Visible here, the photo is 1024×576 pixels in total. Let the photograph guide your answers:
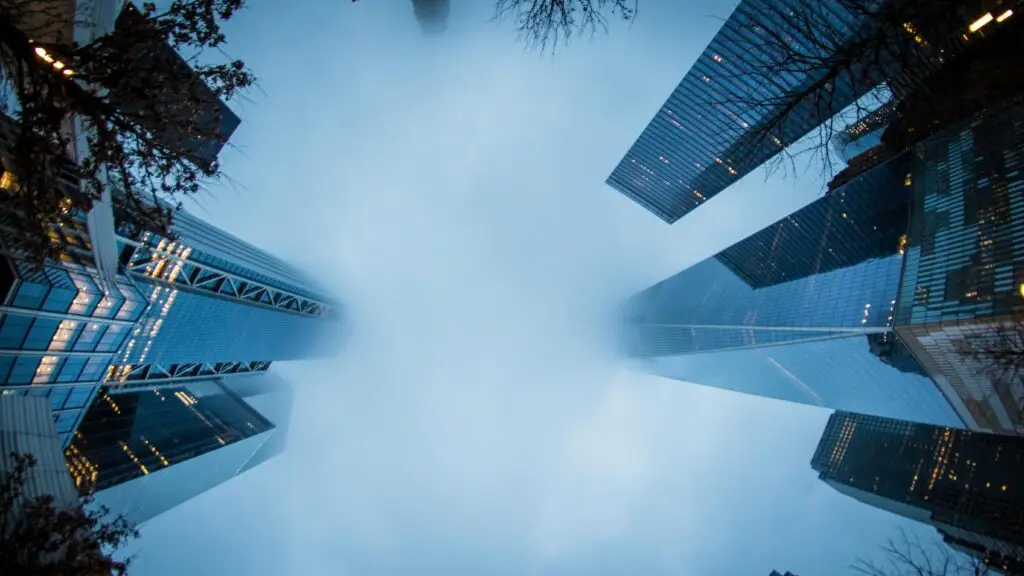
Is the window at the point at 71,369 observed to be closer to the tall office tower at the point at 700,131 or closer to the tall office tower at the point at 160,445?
the tall office tower at the point at 160,445

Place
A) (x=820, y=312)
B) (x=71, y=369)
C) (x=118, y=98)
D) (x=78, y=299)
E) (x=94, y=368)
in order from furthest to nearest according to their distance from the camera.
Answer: (x=820, y=312) → (x=94, y=368) → (x=71, y=369) → (x=78, y=299) → (x=118, y=98)

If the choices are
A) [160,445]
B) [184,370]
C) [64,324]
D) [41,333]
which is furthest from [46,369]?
[184,370]

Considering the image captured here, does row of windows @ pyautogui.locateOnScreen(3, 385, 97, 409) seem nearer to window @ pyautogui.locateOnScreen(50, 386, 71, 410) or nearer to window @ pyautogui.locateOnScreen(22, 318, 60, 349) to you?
window @ pyautogui.locateOnScreen(50, 386, 71, 410)

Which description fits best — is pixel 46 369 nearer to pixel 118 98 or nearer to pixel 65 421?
pixel 65 421

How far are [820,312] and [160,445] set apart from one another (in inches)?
3543

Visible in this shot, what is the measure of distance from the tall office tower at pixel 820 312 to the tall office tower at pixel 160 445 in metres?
78.9

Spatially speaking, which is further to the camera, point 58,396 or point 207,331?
point 207,331

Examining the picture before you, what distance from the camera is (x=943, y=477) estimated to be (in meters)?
90.2

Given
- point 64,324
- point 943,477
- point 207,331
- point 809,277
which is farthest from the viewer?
point 943,477

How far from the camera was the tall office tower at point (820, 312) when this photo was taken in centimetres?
5038

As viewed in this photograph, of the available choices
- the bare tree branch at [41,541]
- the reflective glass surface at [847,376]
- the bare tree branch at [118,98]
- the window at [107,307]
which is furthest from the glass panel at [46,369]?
the reflective glass surface at [847,376]

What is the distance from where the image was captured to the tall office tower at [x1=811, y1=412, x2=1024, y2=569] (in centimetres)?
7719

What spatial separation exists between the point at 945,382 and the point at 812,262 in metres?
51.6

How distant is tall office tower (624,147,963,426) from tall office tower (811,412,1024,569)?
101ft
